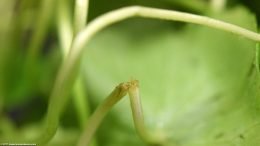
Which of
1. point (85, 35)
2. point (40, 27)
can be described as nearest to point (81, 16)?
point (85, 35)

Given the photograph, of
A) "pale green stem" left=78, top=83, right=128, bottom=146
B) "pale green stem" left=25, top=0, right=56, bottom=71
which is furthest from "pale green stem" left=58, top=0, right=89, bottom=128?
"pale green stem" left=78, top=83, right=128, bottom=146

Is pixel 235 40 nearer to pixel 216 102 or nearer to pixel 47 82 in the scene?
pixel 216 102

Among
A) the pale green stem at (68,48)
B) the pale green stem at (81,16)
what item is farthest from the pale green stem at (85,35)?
the pale green stem at (68,48)

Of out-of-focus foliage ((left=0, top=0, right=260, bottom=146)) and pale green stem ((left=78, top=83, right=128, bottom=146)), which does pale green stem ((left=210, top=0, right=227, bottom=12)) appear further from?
pale green stem ((left=78, top=83, right=128, bottom=146))

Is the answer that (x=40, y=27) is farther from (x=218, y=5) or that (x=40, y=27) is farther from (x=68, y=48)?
(x=218, y=5)

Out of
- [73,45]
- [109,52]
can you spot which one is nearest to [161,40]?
[109,52]

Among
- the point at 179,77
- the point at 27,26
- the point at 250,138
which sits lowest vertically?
the point at 250,138
